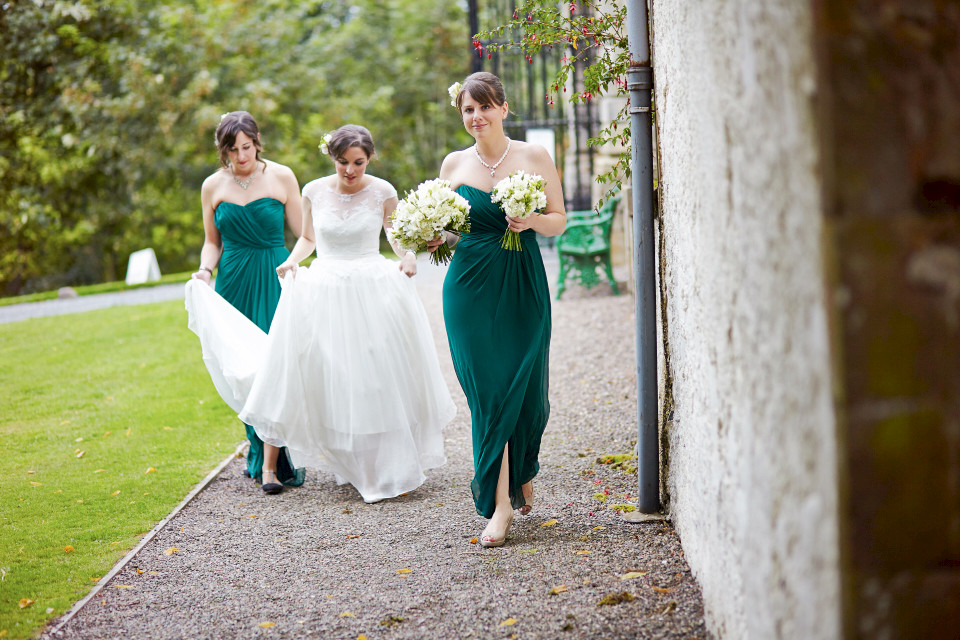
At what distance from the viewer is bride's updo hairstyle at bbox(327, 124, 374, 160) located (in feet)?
17.0

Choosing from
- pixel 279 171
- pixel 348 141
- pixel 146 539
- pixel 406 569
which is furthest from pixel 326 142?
pixel 406 569

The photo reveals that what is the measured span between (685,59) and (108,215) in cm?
1844

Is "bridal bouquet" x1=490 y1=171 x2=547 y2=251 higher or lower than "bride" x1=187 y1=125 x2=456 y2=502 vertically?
higher

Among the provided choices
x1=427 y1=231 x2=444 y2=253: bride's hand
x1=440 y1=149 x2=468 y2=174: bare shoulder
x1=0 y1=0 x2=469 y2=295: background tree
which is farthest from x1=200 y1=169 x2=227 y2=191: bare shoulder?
x1=0 y1=0 x2=469 y2=295: background tree

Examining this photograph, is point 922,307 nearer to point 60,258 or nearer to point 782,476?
point 782,476

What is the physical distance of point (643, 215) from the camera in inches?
167

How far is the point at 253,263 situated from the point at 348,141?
1.20m

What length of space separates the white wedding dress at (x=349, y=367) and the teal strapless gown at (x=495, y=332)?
943mm

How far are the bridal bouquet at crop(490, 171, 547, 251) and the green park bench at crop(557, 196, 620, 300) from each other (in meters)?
6.81

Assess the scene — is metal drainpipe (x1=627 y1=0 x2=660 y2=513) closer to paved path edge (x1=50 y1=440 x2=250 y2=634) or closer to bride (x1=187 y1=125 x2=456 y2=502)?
bride (x1=187 y1=125 x2=456 y2=502)

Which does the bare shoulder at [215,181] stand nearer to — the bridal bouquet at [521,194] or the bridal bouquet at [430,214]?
the bridal bouquet at [430,214]

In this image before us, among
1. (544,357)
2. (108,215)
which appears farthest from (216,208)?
(108,215)

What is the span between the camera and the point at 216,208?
19.0 ft

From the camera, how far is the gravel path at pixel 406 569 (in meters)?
3.43
